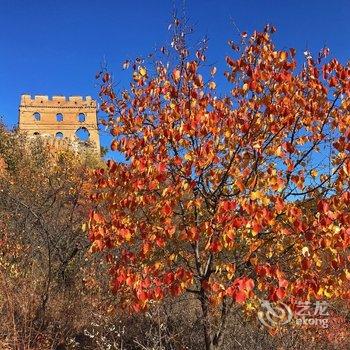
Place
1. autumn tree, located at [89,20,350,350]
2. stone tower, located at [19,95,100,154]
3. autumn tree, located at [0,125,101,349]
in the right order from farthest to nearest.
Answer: stone tower, located at [19,95,100,154], autumn tree, located at [0,125,101,349], autumn tree, located at [89,20,350,350]

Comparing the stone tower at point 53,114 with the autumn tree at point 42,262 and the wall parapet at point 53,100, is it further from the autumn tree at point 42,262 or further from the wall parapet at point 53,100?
the autumn tree at point 42,262

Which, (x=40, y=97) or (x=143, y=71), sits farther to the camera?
(x=40, y=97)

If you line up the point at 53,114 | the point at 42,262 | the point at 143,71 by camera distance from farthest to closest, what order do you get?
the point at 53,114 → the point at 42,262 → the point at 143,71

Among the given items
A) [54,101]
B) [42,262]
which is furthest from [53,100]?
[42,262]

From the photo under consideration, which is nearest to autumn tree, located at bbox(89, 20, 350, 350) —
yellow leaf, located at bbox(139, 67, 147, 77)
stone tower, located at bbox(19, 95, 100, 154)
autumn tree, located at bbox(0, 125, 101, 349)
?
yellow leaf, located at bbox(139, 67, 147, 77)

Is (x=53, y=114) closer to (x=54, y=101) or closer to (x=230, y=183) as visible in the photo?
(x=54, y=101)

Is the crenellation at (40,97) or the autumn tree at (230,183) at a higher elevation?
the crenellation at (40,97)

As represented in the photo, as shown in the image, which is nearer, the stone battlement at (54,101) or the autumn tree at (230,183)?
the autumn tree at (230,183)

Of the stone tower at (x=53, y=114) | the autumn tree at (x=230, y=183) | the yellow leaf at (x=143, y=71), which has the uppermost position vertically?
the stone tower at (x=53, y=114)

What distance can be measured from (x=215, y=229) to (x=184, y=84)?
7.38 feet

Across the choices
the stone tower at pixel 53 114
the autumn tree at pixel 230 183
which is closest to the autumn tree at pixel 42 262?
the autumn tree at pixel 230 183

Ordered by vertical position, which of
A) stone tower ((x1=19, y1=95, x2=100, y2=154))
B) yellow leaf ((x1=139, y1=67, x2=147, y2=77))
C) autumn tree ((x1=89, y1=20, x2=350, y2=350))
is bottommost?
autumn tree ((x1=89, y1=20, x2=350, y2=350))

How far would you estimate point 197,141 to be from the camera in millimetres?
6285

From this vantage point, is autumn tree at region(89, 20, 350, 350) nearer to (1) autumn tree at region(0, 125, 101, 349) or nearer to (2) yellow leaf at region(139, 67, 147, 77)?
(2) yellow leaf at region(139, 67, 147, 77)
